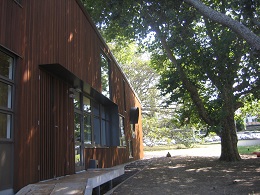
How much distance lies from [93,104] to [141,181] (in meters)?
3.99

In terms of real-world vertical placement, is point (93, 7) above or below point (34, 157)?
above

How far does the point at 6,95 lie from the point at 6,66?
0.60 metres

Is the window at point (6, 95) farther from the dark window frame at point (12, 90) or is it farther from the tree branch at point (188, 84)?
the tree branch at point (188, 84)

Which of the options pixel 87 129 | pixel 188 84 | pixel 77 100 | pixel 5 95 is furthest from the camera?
pixel 188 84

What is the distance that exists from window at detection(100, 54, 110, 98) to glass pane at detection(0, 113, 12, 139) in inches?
267

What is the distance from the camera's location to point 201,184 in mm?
8984

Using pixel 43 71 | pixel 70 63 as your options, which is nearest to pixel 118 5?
pixel 70 63

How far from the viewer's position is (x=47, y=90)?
7.67 meters

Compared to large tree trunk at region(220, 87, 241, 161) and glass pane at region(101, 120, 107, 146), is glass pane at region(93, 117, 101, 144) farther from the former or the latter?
large tree trunk at region(220, 87, 241, 161)

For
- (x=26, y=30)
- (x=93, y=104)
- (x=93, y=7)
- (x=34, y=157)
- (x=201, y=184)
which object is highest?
(x=93, y=7)

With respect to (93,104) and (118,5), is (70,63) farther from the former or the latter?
(118,5)

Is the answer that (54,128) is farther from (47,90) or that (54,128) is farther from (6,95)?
(6,95)

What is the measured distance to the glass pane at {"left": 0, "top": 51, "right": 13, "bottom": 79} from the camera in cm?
588

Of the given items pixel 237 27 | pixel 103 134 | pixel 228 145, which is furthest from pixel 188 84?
pixel 237 27
